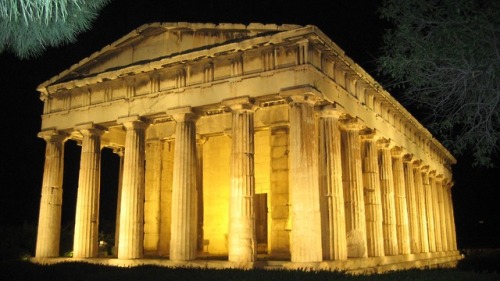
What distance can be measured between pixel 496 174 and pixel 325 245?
44142 mm

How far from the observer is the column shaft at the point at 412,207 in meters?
31.4

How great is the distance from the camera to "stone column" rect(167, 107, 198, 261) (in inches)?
822

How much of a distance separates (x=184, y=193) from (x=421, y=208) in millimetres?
19297

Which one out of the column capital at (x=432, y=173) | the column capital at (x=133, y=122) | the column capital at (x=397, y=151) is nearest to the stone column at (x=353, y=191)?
the column capital at (x=397, y=151)

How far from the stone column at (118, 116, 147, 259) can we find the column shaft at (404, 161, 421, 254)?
17.2 metres

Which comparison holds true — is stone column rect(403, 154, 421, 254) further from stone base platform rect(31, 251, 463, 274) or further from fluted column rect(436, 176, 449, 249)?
fluted column rect(436, 176, 449, 249)

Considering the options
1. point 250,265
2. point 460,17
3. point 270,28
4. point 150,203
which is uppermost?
point 270,28

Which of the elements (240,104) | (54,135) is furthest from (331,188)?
(54,135)

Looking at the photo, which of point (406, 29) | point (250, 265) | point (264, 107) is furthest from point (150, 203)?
point (406, 29)

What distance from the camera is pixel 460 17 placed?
1089cm

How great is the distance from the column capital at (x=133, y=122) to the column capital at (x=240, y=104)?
4.85 m

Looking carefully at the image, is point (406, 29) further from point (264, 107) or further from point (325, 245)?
point (264, 107)

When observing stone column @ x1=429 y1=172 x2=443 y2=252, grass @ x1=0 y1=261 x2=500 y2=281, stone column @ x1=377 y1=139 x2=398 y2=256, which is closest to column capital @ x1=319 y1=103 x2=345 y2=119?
stone column @ x1=377 y1=139 x2=398 y2=256

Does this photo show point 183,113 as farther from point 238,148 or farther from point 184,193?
point 184,193
